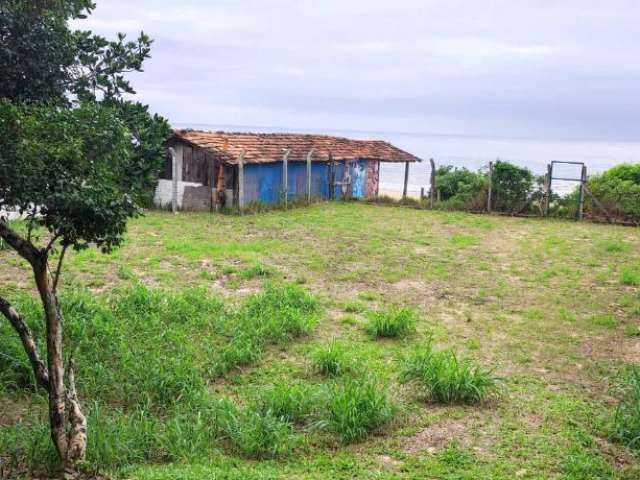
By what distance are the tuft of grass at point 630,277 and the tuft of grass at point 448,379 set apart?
6.81 metres

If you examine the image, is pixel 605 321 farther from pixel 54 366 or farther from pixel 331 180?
pixel 331 180

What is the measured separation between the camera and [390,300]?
455 inches

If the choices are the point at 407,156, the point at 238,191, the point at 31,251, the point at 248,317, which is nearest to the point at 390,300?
the point at 248,317

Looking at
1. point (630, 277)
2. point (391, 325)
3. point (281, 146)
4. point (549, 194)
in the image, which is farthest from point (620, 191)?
point (391, 325)

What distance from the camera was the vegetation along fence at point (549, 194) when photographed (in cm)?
2275

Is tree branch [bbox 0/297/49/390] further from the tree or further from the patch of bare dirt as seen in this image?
the patch of bare dirt

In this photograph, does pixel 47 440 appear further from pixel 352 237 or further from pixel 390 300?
pixel 352 237

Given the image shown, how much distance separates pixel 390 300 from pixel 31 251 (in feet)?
23.4

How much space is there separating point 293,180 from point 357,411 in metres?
20.1

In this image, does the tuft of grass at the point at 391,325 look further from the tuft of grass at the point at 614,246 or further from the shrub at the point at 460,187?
the shrub at the point at 460,187

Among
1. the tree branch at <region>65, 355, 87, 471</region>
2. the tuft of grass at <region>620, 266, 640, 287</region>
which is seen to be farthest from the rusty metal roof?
the tree branch at <region>65, 355, 87, 471</region>

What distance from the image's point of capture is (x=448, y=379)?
23.8 feet

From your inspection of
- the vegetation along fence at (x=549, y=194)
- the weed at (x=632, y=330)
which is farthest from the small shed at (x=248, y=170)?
the weed at (x=632, y=330)

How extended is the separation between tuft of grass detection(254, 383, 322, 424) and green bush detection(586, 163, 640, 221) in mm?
18778
